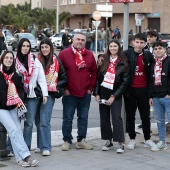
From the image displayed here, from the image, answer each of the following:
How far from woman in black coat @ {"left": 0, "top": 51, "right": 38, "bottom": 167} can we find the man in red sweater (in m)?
1.14

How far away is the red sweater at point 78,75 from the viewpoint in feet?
29.1

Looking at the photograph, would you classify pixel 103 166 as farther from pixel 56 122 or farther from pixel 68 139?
pixel 56 122

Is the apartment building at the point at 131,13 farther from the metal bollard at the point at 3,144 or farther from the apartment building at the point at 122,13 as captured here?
the metal bollard at the point at 3,144

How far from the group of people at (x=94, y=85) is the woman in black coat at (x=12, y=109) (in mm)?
254

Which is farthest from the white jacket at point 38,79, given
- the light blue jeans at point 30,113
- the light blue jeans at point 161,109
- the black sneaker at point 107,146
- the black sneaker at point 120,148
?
the light blue jeans at point 161,109

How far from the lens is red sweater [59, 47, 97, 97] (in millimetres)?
8867

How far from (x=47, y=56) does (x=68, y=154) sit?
162 centimetres

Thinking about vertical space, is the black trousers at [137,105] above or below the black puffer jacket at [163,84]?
below

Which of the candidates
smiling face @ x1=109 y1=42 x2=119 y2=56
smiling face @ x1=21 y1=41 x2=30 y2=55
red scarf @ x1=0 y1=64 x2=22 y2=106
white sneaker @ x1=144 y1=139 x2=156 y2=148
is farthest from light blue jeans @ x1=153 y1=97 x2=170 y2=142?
red scarf @ x1=0 y1=64 x2=22 y2=106

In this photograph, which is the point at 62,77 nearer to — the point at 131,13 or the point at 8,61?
the point at 8,61

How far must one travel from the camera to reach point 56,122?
40.3 feet

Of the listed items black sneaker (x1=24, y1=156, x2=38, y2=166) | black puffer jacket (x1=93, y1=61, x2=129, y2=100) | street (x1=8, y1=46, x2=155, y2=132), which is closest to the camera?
black sneaker (x1=24, y1=156, x2=38, y2=166)

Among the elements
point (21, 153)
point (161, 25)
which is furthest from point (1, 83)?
point (161, 25)

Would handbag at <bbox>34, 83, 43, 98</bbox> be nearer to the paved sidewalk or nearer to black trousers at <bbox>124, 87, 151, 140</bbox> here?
the paved sidewalk
